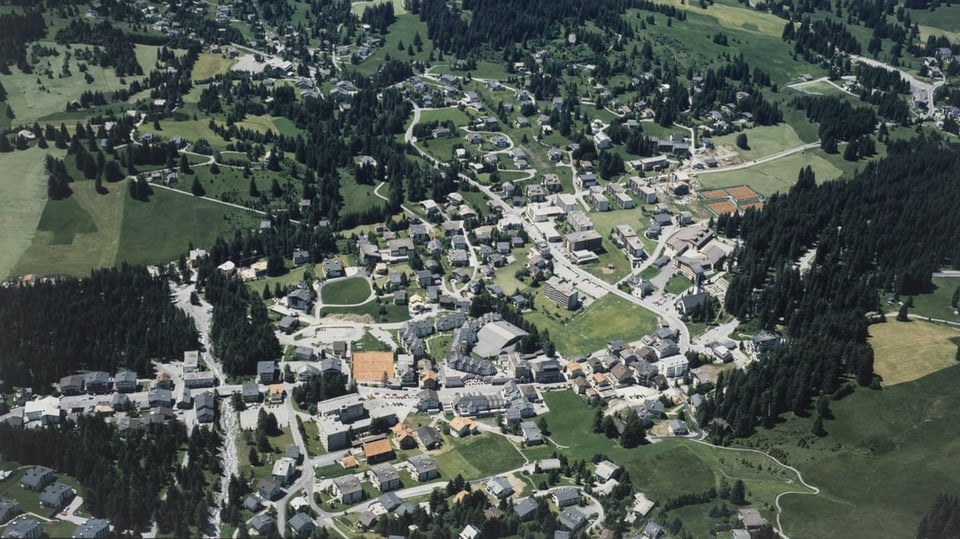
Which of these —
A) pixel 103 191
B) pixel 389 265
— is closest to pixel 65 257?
pixel 103 191

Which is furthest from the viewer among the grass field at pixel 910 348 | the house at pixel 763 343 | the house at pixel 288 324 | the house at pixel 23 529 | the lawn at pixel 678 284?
the lawn at pixel 678 284

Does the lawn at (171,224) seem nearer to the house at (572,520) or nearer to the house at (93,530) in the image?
the house at (93,530)

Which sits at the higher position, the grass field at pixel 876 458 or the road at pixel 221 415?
the grass field at pixel 876 458

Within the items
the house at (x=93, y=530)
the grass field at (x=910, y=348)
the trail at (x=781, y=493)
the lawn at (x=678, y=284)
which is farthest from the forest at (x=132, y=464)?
the grass field at (x=910, y=348)

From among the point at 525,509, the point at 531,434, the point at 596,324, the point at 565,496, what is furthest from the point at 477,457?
the point at 596,324

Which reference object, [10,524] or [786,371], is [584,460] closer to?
[786,371]

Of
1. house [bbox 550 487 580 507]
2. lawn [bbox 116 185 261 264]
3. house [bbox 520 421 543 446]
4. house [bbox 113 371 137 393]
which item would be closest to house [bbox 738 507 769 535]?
house [bbox 550 487 580 507]

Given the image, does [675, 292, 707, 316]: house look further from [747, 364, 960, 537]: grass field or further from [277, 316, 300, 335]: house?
[277, 316, 300, 335]: house
